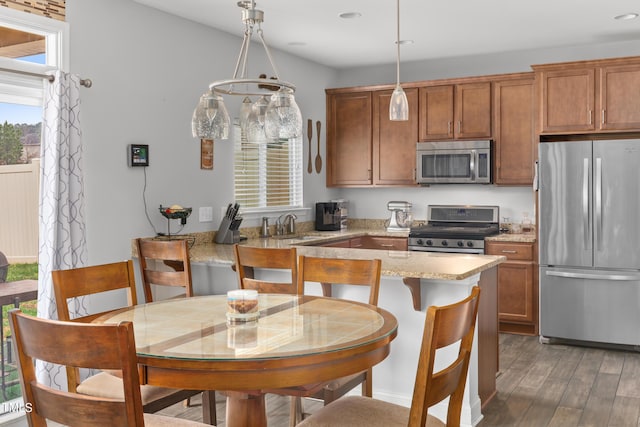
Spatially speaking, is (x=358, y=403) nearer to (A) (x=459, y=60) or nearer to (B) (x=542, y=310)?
(B) (x=542, y=310)

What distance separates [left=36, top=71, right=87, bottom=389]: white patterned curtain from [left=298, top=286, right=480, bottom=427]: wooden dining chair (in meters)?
2.03

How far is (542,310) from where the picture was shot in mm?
5180

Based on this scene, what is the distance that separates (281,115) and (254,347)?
944 mm

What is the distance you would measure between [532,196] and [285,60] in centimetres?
271

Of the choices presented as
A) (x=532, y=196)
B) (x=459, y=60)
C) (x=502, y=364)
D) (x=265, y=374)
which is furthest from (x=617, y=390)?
(x=459, y=60)

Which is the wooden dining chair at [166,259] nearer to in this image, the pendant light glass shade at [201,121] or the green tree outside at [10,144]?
the green tree outside at [10,144]

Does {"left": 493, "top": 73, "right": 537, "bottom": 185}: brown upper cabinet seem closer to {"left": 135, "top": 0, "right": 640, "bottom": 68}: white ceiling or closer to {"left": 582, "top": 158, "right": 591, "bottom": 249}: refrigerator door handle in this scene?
{"left": 135, "top": 0, "right": 640, "bottom": 68}: white ceiling

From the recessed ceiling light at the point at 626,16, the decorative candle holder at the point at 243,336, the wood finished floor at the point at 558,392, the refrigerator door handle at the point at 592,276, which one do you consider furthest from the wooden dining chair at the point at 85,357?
the recessed ceiling light at the point at 626,16

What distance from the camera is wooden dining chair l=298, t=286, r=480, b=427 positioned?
1.71 m

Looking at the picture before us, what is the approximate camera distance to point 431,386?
5.72 feet

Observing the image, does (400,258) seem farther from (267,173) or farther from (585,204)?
(267,173)

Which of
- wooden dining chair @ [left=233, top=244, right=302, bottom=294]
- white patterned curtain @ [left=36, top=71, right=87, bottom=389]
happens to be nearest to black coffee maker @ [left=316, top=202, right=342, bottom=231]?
wooden dining chair @ [left=233, top=244, right=302, bottom=294]

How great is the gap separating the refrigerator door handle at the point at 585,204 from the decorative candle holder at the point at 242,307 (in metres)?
3.58

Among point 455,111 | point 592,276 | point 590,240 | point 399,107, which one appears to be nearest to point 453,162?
point 455,111
